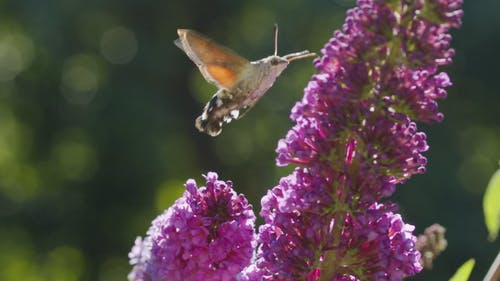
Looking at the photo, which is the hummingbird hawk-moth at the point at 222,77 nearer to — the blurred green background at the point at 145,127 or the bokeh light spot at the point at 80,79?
the blurred green background at the point at 145,127

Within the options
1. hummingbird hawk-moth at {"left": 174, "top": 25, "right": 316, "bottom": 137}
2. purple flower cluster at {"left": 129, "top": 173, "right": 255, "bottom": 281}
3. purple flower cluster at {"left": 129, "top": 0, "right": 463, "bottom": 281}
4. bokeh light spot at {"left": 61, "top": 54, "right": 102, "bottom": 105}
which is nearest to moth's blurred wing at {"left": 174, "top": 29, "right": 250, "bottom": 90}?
hummingbird hawk-moth at {"left": 174, "top": 25, "right": 316, "bottom": 137}

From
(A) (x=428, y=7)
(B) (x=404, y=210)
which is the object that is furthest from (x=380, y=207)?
(B) (x=404, y=210)

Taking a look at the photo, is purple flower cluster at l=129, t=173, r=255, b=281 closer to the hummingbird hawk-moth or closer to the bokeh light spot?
the hummingbird hawk-moth

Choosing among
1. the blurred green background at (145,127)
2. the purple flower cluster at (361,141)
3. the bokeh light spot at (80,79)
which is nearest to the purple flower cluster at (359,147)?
the purple flower cluster at (361,141)

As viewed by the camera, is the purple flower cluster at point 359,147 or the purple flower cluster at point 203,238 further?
the purple flower cluster at point 203,238

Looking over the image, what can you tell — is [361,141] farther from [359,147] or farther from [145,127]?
[145,127]

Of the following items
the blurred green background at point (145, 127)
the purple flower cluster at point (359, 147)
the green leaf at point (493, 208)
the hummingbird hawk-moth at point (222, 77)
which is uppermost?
the blurred green background at point (145, 127)
